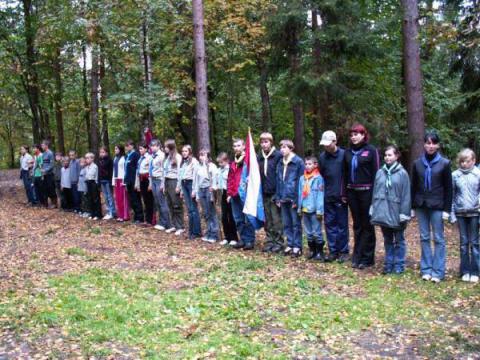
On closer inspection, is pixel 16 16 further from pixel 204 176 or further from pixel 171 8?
pixel 204 176

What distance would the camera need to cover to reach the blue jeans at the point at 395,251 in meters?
7.65

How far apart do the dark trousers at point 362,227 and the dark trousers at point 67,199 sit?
9.72m

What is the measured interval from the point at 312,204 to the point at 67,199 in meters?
9.22

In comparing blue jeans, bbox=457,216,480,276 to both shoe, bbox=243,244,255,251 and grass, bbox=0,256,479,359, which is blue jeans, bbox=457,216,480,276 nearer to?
grass, bbox=0,256,479,359

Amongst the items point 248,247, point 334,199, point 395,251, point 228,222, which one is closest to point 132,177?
point 228,222

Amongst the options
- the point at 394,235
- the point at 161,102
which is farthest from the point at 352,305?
the point at 161,102

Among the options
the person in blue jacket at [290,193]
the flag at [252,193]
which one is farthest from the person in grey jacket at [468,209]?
the flag at [252,193]

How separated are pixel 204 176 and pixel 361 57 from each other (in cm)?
640

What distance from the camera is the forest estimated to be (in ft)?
42.2

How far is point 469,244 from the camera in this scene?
7230 millimetres

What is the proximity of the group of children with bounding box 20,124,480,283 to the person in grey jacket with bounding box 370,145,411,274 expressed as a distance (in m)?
0.01

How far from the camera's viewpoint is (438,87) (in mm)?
17922

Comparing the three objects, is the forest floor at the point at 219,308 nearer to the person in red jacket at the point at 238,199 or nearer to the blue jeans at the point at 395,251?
the blue jeans at the point at 395,251

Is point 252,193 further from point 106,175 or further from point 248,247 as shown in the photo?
point 106,175
